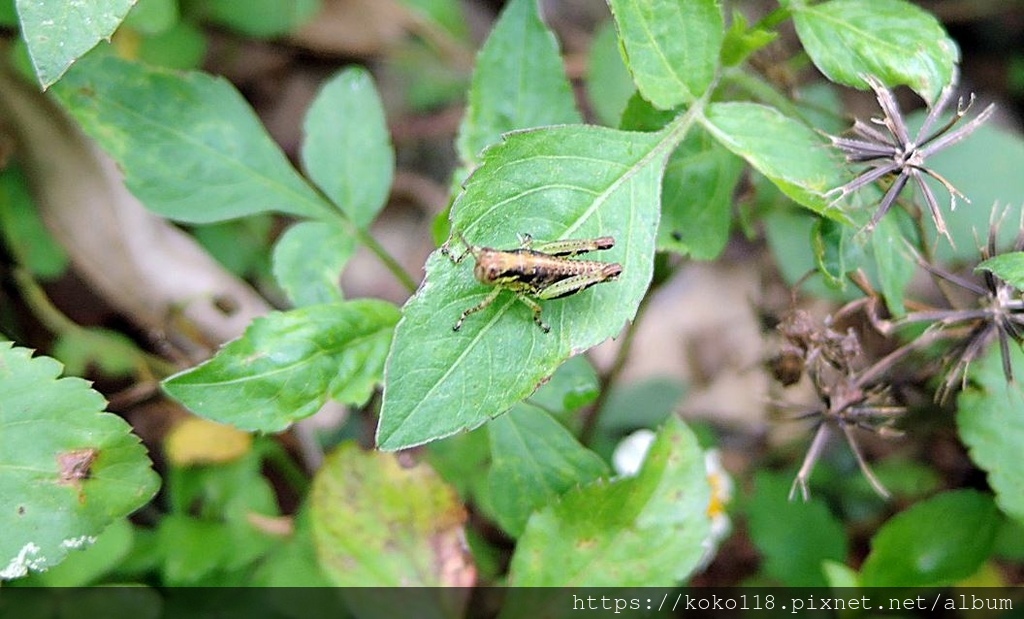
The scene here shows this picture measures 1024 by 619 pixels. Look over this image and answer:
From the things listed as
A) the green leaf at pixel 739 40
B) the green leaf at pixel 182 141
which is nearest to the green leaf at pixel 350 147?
the green leaf at pixel 182 141

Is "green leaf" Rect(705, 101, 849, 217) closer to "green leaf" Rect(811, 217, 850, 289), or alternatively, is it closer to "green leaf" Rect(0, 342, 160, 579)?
"green leaf" Rect(811, 217, 850, 289)

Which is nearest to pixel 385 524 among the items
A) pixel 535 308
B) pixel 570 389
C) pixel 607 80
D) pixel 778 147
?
pixel 570 389

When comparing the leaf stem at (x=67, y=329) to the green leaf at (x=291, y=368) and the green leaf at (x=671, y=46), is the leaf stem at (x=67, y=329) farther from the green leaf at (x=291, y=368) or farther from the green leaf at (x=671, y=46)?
the green leaf at (x=671, y=46)

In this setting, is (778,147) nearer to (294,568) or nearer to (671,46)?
(671,46)

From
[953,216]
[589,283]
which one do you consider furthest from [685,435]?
[953,216]

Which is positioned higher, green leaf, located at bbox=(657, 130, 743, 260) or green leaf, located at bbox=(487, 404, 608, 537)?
green leaf, located at bbox=(657, 130, 743, 260)

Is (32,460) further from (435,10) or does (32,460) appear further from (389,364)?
(435,10)

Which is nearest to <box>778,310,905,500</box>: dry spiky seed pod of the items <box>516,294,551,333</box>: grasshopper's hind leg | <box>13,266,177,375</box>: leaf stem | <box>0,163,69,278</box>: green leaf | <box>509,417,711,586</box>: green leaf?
<box>509,417,711,586</box>: green leaf
